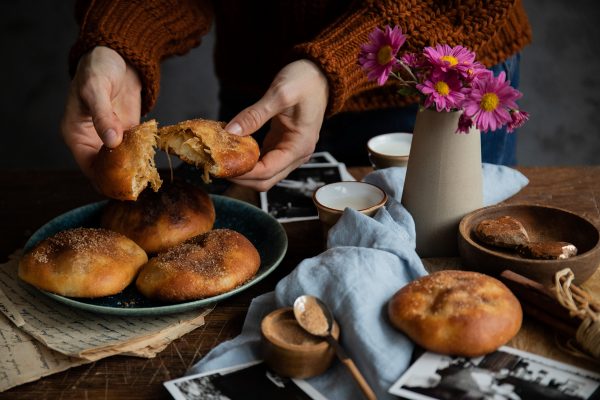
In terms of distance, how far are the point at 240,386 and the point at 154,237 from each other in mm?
392

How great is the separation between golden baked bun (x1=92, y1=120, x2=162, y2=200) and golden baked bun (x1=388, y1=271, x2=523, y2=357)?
464mm

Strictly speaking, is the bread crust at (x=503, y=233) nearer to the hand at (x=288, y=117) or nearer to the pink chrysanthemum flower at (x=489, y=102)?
the pink chrysanthemum flower at (x=489, y=102)

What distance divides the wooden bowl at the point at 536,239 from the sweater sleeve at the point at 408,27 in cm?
41

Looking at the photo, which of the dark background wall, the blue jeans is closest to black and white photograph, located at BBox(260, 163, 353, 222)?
the blue jeans

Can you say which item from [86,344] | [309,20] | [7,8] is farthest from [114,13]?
[7,8]

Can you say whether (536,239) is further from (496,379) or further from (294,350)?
(294,350)

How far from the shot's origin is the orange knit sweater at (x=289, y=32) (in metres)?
1.33

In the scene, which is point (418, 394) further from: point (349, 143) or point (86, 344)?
point (349, 143)

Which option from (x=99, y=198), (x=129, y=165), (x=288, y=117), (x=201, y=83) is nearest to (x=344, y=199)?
(x=288, y=117)

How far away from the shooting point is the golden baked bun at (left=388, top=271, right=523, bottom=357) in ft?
2.58

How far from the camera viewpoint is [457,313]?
0.80 m

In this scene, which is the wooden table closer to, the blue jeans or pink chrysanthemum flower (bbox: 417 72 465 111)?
the blue jeans

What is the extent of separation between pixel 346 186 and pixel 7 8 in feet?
8.12

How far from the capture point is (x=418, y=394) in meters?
0.73
